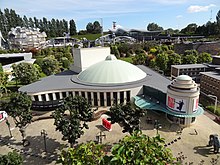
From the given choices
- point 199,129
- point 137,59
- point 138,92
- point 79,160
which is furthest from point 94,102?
point 137,59

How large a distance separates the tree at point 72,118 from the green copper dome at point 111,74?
1669cm

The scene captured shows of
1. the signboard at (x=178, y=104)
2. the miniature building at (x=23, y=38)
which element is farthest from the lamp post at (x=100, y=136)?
the miniature building at (x=23, y=38)

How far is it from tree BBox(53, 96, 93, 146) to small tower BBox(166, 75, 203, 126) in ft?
51.3

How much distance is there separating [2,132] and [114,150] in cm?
3053

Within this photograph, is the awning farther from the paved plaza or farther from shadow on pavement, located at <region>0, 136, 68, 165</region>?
shadow on pavement, located at <region>0, 136, 68, 165</region>

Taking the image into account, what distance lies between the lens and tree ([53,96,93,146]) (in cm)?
2520

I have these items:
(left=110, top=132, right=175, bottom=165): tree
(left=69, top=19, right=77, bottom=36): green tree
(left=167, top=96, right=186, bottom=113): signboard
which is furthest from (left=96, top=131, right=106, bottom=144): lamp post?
(left=69, top=19, right=77, bottom=36): green tree

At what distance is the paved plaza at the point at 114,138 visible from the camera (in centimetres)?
2719

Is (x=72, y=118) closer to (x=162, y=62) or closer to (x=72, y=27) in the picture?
(x=162, y=62)

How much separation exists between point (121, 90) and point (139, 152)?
30.3m

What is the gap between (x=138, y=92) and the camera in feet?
143

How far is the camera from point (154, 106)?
123ft

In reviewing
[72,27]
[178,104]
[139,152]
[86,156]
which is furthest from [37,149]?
[72,27]

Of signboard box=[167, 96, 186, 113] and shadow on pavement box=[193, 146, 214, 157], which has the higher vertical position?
signboard box=[167, 96, 186, 113]
